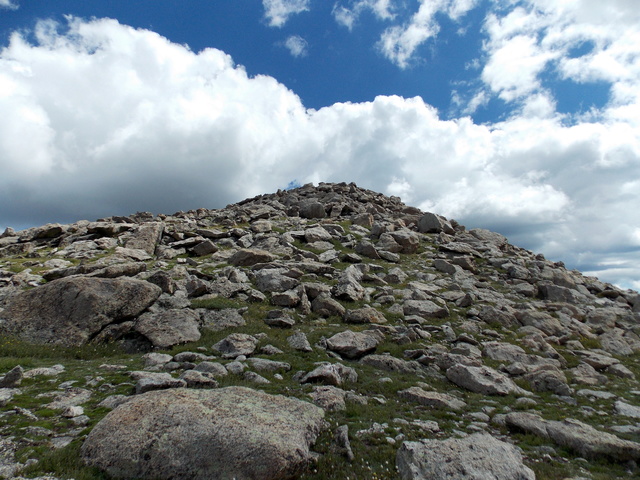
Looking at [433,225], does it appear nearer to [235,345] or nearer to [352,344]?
[352,344]

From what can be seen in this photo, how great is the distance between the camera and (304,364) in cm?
1703

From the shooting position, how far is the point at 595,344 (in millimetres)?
25281

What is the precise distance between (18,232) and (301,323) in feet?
151

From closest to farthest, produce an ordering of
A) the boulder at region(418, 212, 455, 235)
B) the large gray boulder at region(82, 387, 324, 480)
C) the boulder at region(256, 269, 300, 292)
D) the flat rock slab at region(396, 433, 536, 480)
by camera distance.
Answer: the large gray boulder at region(82, 387, 324, 480), the flat rock slab at region(396, 433, 536, 480), the boulder at region(256, 269, 300, 292), the boulder at region(418, 212, 455, 235)

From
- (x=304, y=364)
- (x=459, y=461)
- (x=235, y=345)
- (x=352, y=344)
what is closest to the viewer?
(x=459, y=461)

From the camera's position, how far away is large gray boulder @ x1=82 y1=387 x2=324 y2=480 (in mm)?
8188

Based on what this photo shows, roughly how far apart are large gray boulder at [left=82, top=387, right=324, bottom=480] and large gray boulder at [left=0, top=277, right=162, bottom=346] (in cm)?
1152

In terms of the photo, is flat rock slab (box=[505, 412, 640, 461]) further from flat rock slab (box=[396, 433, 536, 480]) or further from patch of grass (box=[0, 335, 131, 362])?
patch of grass (box=[0, 335, 131, 362])

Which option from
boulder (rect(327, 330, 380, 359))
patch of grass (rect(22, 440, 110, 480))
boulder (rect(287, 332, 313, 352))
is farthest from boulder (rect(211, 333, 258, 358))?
patch of grass (rect(22, 440, 110, 480))

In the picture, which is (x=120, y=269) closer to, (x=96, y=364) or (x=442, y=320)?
(x=96, y=364)

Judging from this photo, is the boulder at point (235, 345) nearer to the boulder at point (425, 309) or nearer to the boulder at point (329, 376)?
the boulder at point (329, 376)

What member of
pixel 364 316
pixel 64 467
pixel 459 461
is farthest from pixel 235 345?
pixel 459 461

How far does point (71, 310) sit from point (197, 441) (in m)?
15.3

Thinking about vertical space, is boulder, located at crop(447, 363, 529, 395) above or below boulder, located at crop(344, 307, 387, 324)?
below
